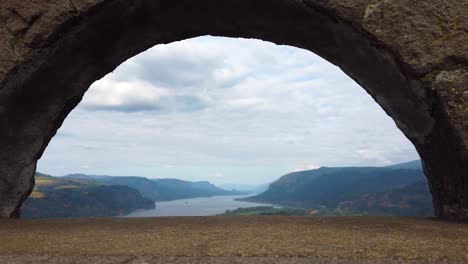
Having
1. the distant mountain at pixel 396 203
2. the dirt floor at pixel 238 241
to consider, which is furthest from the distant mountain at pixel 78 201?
the dirt floor at pixel 238 241

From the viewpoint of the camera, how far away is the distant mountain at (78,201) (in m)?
124

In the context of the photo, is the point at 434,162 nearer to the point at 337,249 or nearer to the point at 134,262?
the point at 337,249

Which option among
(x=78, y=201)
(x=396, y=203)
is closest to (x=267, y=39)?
(x=396, y=203)

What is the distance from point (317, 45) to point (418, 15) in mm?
1562

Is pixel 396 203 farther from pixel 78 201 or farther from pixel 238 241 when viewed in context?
pixel 238 241

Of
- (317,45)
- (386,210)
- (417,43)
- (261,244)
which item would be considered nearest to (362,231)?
(261,244)

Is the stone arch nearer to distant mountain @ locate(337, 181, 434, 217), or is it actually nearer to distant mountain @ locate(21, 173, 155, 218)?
distant mountain @ locate(21, 173, 155, 218)

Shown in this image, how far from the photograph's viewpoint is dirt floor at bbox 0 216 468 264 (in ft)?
9.78

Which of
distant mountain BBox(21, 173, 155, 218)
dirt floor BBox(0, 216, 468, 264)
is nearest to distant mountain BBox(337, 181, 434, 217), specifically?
distant mountain BBox(21, 173, 155, 218)

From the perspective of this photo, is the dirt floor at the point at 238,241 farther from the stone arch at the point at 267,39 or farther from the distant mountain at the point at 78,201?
the distant mountain at the point at 78,201

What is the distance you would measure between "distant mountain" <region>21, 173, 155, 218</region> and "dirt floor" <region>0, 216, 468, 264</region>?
112m

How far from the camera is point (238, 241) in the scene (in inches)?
137

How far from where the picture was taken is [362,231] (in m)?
3.92

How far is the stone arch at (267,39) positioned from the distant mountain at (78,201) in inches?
4359
